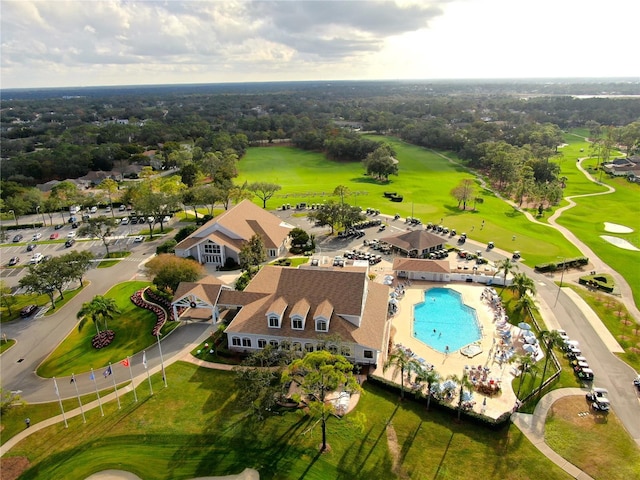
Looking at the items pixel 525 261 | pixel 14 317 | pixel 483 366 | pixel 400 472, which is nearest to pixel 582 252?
pixel 525 261

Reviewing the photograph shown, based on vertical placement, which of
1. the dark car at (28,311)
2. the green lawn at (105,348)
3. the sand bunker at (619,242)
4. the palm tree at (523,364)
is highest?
the palm tree at (523,364)

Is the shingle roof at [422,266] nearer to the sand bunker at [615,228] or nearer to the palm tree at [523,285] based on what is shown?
the palm tree at [523,285]

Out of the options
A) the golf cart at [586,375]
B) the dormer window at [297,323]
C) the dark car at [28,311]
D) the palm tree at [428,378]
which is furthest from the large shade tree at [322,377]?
the dark car at [28,311]

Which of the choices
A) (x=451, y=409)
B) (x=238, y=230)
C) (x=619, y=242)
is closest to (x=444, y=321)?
(x=451, y=409)

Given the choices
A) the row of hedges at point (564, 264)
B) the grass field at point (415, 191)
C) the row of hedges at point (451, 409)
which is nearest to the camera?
the row of hedges at point (451, 409)

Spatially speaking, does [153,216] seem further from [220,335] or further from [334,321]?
[334,321]

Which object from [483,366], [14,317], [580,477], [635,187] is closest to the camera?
[580,477]

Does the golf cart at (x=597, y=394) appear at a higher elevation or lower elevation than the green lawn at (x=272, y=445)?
higher
